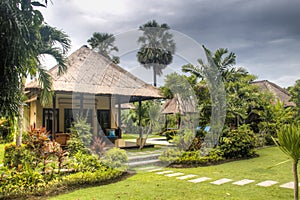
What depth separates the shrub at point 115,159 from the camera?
25.0 ft

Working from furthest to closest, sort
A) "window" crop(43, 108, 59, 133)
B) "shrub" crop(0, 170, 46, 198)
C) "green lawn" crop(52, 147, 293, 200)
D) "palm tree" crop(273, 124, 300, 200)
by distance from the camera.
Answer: "window" crop(43, 108, 59, 133), "shrub" crop(0, 170, 46, 198), "green lawn" crop(52, 147, 293, 200), "palm tree" crop(273, 124, 300, 200)

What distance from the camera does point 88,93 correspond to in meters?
13.4

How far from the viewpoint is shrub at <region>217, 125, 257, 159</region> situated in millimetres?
10359

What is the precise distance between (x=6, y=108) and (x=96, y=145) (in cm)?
362

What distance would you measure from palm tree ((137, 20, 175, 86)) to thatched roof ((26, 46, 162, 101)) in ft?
6.15

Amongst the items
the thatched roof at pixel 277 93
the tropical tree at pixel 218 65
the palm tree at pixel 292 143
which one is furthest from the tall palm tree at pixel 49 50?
the thatched roof at pixel 277 93

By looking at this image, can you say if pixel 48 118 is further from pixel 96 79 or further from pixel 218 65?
pixel 218 65

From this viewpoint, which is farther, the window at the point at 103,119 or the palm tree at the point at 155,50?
the window at the point at 103,119

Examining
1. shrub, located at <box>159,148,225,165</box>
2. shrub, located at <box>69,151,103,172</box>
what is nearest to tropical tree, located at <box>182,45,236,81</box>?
shrub, located at <box>159,148,225,165</box>

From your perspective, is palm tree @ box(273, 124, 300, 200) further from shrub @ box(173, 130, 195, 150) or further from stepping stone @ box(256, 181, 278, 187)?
shrub @ box(173, 130, 195, 150)

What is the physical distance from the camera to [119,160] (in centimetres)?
779

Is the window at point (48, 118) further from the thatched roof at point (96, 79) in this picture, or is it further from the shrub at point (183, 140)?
the shrub at point (183, 140)

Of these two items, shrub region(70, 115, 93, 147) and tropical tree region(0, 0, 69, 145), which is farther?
shrub region(70, 115, 93, 147)

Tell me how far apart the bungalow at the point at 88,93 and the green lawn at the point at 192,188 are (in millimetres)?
5998
